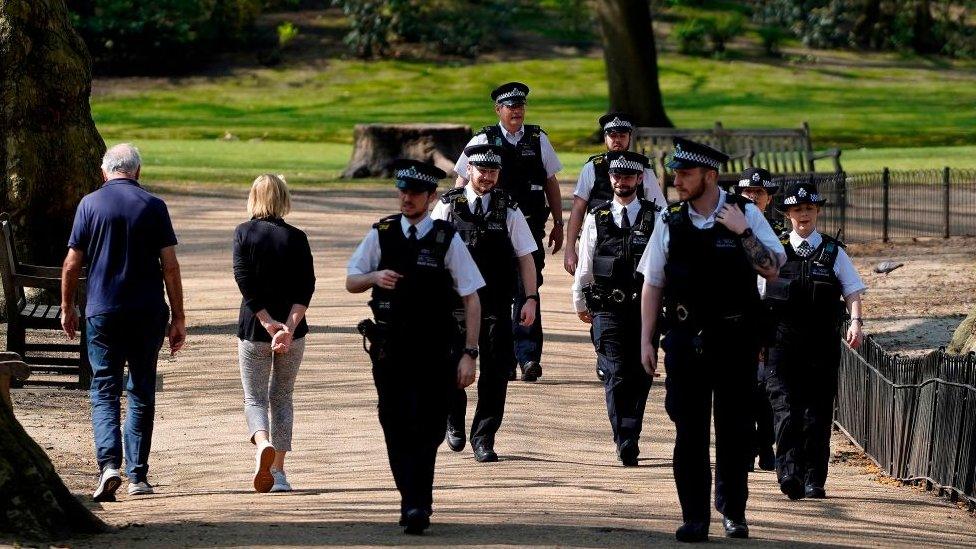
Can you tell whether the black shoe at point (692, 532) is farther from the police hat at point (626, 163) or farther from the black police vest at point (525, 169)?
the black police vest at point (525, 169)

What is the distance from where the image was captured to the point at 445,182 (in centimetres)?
2777

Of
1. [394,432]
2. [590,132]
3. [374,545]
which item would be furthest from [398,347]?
[590,132]

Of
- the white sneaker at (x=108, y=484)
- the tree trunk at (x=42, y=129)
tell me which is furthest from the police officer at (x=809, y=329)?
the tree trunk at (x=42, y=129)

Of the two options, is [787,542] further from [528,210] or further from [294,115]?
[294,115]

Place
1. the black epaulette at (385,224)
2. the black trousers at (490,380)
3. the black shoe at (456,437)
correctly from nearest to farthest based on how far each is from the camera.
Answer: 1. the black epaulette at (385,224)
2. the black trousers at (490,380)
3. the black shoe at (456,437)

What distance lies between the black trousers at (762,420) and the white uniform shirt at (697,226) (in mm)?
2116

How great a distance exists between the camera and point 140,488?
8.98 m

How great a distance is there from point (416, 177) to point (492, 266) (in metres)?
2.47

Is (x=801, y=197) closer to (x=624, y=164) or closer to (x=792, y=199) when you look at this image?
(x=792, y=199)

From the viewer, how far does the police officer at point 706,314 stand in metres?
A: 7.86

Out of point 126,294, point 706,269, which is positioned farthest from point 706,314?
point 126,294

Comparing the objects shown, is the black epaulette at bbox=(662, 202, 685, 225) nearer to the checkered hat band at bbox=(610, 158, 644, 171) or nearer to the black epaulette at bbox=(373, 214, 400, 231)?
the black epaulette at bbox=(373, 214, 400, 231)

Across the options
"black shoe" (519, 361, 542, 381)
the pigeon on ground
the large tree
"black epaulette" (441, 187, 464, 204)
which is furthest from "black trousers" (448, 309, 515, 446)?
the pigeon on ground

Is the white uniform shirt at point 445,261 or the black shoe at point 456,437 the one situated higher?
the white uniform shirt at point 445,261
